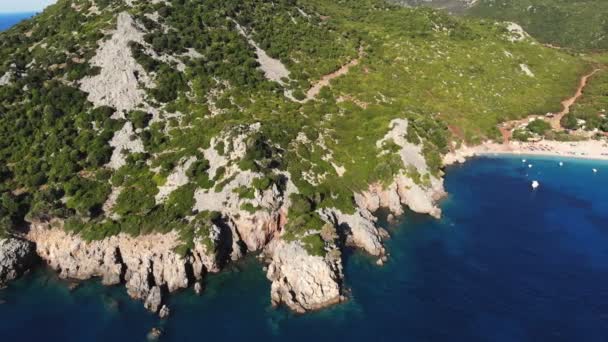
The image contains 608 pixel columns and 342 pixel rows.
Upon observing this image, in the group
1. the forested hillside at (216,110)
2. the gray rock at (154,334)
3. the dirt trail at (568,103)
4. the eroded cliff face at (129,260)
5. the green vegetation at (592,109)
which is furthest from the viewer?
the dirt trail at (568,103)

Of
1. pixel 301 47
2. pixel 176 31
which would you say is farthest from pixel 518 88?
pixel 176 31

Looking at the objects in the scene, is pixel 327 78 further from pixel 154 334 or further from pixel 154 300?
pixel 154 334

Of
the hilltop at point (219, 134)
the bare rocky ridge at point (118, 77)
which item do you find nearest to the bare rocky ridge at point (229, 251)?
the hilltop at point (219, 134)

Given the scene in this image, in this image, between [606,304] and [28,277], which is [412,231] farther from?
[28,277]

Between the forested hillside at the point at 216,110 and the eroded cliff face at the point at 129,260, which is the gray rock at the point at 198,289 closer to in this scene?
the eroded cliff face at the point at 129,260

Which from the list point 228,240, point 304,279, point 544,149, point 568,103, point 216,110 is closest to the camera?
point 304,279

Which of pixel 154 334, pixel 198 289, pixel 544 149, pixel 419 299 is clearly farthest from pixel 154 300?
pixel 544 149

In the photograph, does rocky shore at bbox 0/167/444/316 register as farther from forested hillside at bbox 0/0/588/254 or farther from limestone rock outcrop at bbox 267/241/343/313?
forested hillside at bbox 0/0/588/254
